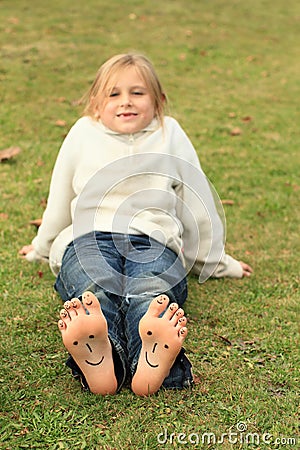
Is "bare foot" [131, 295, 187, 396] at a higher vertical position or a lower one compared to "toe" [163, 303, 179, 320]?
lower

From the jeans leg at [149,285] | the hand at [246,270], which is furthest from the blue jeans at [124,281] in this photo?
the hand at [246,270]

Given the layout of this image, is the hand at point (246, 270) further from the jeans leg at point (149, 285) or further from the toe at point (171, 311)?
the toe at point (171, 311)

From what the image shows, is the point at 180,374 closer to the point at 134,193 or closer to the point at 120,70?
the point at 134,193

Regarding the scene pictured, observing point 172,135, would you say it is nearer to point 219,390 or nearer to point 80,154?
point 80,154

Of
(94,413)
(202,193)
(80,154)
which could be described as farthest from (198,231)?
(94,413)

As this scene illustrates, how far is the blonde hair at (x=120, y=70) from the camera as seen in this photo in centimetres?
318

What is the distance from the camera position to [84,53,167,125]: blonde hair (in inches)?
125

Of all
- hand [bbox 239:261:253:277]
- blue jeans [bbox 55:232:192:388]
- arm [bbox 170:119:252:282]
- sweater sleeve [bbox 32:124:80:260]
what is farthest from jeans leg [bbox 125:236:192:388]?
hand [bbox 239:261:253:277]

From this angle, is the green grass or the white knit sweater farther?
the white knit sweater

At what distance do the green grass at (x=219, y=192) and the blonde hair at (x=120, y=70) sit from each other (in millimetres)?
909

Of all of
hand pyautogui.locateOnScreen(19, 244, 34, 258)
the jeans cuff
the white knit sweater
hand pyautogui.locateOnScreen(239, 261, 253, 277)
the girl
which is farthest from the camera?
hand pyautogui.locateOnScreen(19, 244, 34, 258)

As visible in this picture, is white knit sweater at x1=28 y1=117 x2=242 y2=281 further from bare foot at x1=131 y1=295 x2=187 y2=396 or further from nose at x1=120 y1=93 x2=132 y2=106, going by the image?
bare foot at x1=131 y1=295 x2=187 y2=396

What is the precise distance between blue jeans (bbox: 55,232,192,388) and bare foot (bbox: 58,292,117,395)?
0.09 metres

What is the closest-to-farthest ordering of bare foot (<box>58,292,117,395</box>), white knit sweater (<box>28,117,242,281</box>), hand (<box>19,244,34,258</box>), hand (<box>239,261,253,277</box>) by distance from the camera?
bare foot (<box>58,292,117,395</box>), white knit sweater (<box>28,117,242,281</box>), hand (<box>239,261,253,277</box>), hand (<box>19,244,34,258</box>)
